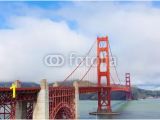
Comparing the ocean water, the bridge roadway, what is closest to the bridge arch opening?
the bridge roadway

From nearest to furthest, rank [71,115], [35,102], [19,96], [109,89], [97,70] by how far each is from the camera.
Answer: [19,96]
[35,102]
[71,115]
[109,89]
[97,70]

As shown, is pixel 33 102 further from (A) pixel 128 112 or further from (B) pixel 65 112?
(A) pixel 128 112

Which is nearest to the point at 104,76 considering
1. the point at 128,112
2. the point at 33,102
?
the point at 128,112

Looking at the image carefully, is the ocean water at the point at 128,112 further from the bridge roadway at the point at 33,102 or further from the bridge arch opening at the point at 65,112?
the bridge roadway at the point at 33,102

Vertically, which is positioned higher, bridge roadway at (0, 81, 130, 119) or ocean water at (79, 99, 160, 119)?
bridge roadway at (0, 81, 130, 119)

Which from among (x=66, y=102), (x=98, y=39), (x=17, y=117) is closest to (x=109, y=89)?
(x=98, y=39)

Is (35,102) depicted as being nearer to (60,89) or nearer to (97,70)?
(60,89)

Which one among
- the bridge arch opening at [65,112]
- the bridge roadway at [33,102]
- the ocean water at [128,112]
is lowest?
the ocean water at [128,112]

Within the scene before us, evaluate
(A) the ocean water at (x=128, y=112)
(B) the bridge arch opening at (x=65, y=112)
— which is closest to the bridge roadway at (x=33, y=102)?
(B) the bridge arch opening at (x=65, y=112)

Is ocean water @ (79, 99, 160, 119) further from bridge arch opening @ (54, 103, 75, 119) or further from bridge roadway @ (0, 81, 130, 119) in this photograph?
bridge roadway @ (0, 81, 130, 119)

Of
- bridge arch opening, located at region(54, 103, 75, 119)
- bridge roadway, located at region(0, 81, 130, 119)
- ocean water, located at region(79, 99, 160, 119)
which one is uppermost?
bridge roadway, located at region(0, 81, 130, 119)

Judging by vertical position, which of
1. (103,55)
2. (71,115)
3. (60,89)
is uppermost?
(103,55)
